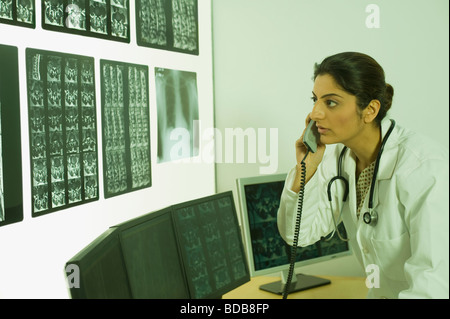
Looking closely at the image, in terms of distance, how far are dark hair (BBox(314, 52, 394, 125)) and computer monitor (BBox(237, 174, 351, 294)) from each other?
0.53 m

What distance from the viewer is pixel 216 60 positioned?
6.34 ft

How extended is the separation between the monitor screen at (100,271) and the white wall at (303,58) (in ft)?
3.56

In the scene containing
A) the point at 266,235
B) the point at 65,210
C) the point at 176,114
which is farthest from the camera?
the point at 176,114

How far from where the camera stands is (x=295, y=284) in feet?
5.46

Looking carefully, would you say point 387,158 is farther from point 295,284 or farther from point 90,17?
point 90,17

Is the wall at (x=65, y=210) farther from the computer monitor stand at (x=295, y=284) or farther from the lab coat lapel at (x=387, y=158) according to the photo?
the lab coat lapel at (x=387, y=158)

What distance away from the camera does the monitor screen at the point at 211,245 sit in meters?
1.20

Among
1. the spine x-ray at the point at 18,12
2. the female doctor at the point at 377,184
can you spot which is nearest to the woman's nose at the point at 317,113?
the female doctor at the point at 377,184

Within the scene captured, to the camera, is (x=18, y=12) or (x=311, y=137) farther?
(x=311, y=137)

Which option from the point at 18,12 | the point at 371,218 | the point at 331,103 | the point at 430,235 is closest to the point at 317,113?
the point at 331,103

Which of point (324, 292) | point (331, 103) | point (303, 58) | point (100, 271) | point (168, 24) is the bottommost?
point (324, 292)

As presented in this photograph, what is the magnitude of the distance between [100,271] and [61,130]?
53 cm

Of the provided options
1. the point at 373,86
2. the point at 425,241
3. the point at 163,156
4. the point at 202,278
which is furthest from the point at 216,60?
the point at 425,241
